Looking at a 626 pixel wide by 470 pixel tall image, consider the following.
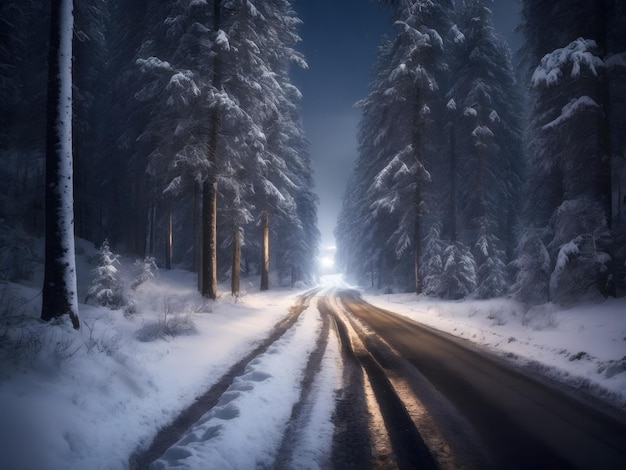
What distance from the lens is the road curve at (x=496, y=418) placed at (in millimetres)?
3357

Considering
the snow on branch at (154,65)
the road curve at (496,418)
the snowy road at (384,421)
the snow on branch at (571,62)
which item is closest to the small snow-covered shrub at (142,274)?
the snow on branch at (154,65)

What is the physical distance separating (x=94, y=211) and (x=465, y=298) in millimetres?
34087

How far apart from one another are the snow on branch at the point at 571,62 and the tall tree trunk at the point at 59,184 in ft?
43.7

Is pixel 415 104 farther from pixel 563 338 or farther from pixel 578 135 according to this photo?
pixel 563 338

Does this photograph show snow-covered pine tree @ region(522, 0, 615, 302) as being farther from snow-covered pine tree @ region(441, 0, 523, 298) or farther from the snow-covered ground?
snow-covered pine tree @ region(441, 0, 523, 298)

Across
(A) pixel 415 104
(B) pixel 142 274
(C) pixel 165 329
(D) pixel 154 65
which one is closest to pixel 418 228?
(A) pixel 415 104

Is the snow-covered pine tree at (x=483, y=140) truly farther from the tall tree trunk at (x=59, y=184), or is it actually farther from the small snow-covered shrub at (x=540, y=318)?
the tall tree trunk at (x=59, y=184)

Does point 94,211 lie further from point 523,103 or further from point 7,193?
point 523,103

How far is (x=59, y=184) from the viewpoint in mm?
6078

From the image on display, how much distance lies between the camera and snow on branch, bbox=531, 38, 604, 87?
32.1ft

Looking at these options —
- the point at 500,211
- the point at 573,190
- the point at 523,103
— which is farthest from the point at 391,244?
the point at 523,103

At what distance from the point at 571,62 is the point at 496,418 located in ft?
38.8

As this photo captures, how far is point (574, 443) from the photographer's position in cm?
360

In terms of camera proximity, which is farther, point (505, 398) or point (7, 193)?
point (7, 193)
